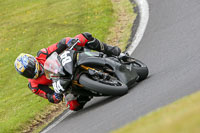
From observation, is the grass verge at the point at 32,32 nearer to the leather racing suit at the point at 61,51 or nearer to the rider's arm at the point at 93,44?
the leather racing suit at the point at 61,51

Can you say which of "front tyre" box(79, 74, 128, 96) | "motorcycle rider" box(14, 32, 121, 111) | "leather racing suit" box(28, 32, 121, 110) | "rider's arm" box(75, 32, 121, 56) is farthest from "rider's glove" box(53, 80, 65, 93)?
"rider's arm" box(75, 32, 121, 56)

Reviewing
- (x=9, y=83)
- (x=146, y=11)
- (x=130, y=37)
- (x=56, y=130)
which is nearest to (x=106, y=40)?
(x=130, y=37)

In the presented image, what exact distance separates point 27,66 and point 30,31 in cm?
962

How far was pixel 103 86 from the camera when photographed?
22.0 feet

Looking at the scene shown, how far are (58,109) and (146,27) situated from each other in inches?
157

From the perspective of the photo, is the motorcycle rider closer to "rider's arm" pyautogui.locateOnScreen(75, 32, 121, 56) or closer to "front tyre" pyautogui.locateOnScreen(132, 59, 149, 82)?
"rider's arm" pyautogui.locateOnScreen(75, 32, 121, 56)

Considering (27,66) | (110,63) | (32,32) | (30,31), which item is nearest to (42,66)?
(27,66)

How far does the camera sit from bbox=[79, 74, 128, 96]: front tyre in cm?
669

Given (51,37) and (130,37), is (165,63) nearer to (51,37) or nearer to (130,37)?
(130,37)

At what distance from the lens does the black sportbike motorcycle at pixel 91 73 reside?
22.3 ft

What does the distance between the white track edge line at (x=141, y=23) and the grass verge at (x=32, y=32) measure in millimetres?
442

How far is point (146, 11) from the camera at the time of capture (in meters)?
13.2

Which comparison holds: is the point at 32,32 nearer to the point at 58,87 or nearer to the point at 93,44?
the point at 93,44

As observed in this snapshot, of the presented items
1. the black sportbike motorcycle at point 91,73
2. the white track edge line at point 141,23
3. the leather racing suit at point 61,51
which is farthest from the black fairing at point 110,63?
the white track edge line at point 141,23
